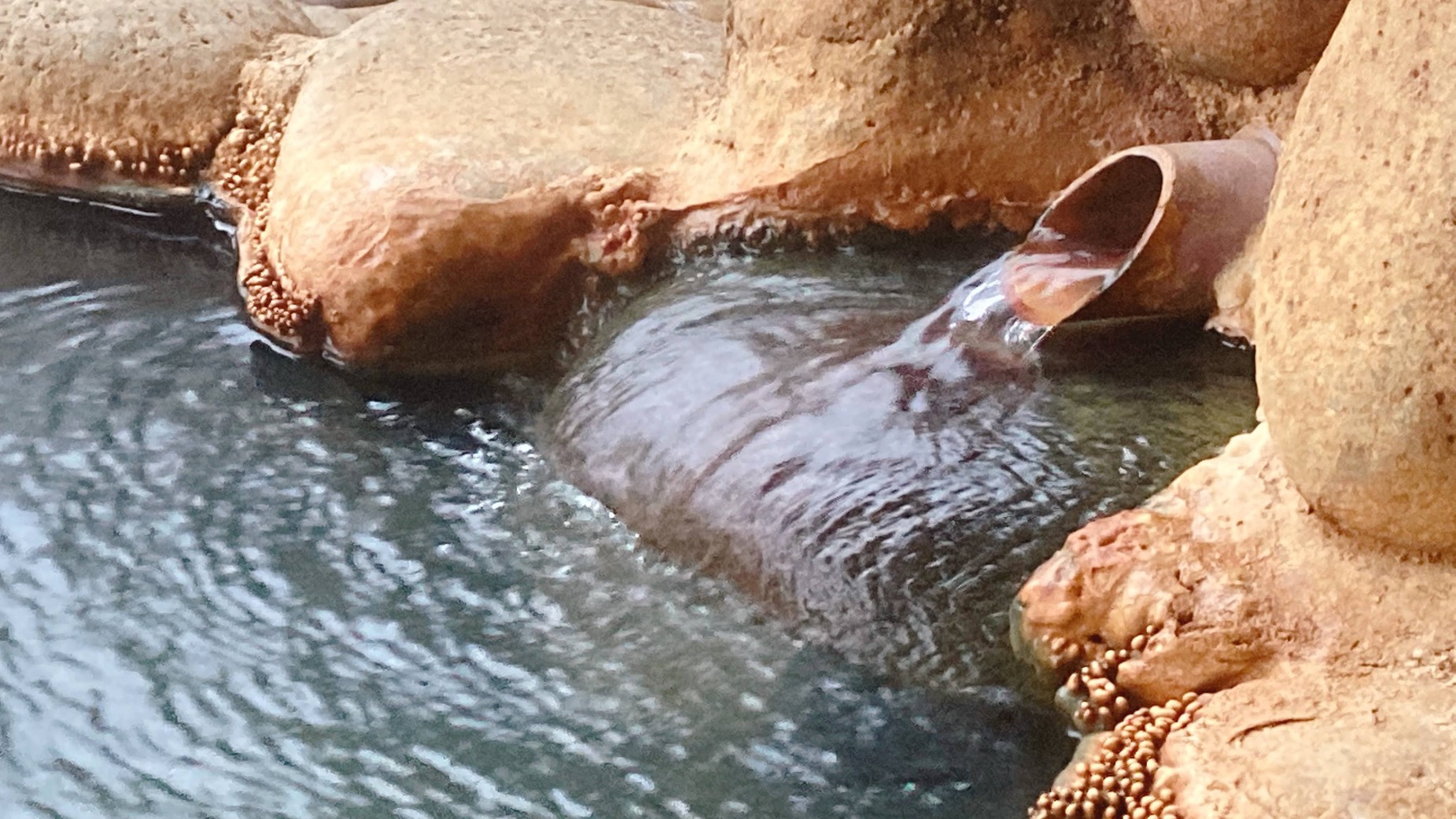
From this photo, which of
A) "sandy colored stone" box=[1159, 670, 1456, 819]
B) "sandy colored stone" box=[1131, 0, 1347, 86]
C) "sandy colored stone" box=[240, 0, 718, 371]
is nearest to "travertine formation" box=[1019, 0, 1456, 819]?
"sandy colored stone" box=[1159, 670, 1456, 819]

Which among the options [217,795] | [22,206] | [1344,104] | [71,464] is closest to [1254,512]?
[1344,104]

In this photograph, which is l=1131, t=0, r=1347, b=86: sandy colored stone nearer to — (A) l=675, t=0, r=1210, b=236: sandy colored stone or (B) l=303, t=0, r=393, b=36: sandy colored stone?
(A) l=675, t=0, r=1210, b=236: sandy colored stone

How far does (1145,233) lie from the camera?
356 centimetres

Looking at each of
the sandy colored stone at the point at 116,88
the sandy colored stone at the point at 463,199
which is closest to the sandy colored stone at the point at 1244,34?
the sandy colored stone at the point at 463,199

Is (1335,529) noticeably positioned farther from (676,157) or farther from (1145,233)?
(676,157)

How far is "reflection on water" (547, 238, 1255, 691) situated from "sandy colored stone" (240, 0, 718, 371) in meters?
0.44

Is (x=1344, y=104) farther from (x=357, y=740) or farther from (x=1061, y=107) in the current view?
(x=357, y=740)

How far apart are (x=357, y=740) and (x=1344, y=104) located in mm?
2169

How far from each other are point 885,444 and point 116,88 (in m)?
3.74

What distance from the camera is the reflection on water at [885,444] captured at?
3131mm

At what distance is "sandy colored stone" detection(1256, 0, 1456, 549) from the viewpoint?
2309mm

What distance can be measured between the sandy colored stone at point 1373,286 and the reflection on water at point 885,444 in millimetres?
692

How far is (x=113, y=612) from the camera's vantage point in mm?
3398

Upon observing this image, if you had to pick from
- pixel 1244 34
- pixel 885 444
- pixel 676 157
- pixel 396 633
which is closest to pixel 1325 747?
pixel 885 444
